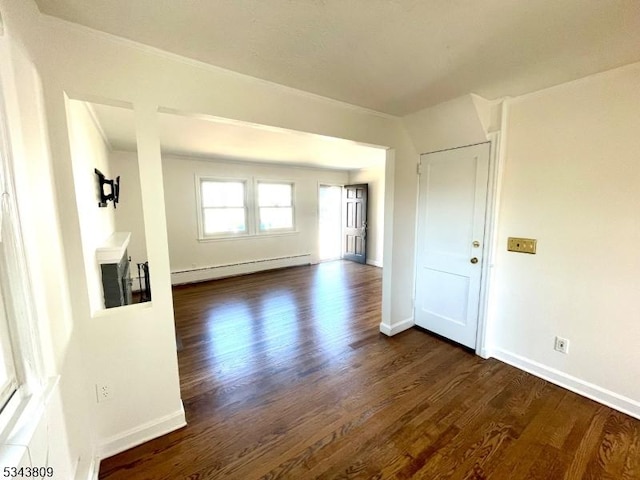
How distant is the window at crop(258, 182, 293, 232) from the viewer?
602 cm

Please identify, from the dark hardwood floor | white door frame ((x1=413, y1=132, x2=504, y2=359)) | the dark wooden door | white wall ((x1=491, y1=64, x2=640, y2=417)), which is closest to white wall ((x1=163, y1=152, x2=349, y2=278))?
the dark wooden door

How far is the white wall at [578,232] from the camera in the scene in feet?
6.10

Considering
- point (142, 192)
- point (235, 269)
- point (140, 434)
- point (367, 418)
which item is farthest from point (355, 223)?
point (140, 434)

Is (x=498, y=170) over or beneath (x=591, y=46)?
beneath

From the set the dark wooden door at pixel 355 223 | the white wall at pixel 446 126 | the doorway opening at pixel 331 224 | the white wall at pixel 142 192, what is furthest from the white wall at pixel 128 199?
the dark wooden door at pixel 355 223

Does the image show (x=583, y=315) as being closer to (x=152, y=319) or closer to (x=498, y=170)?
(x=498, y=170)

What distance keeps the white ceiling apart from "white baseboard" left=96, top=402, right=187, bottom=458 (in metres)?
1.94

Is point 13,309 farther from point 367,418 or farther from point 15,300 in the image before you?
point 367,418

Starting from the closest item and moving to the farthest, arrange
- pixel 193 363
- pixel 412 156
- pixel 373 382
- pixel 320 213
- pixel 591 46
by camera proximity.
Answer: pixel 591 46 → pixel 373 382 → pixel 193 363 → pixel 412 156 → pixel 320 213

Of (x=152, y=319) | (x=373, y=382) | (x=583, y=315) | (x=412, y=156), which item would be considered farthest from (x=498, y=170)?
(x=152, y=319)

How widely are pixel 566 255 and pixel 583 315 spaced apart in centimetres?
46

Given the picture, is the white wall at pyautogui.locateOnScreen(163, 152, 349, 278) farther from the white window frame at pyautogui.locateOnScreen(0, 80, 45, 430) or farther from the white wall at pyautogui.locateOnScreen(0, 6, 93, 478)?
the white window frame at pyautogui.locateOnScreen(0, 80, 45, 430)

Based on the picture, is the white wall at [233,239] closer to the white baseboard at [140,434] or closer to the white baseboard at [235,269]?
the white baseboard at [235,269]

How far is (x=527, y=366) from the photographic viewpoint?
2.39m
